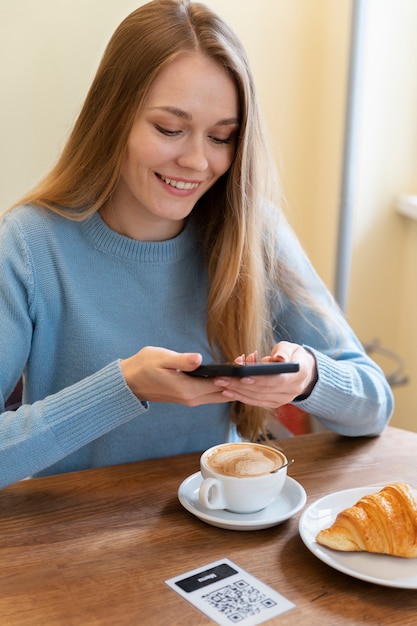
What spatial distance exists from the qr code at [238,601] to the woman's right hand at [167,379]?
0.29 meters

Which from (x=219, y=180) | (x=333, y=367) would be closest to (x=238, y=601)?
(x=333, y=367)

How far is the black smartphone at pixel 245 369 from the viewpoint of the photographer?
1.02 m

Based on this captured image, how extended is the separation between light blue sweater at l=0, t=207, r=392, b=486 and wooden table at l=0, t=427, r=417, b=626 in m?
0.13

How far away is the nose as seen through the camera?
4.32ft

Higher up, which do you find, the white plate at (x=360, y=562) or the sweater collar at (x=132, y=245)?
the sweater collar at (x=132, y=245)

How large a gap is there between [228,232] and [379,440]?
1.47ft

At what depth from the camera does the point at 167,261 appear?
1461mm

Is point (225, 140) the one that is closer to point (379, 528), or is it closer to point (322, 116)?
point (379, 528)

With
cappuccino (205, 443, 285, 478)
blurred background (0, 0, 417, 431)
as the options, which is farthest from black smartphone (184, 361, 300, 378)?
blurred background (0, 0, 417, 431)

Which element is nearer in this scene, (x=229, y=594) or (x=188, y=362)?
(x=229, y=594)

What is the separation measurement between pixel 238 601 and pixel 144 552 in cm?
15

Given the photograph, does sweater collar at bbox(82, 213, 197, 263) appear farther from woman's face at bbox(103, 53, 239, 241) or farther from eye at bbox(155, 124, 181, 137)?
eye at bbox(155, 124, 181, 137)

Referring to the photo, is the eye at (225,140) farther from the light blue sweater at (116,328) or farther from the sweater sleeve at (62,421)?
the sweater sleeve at (62,421)

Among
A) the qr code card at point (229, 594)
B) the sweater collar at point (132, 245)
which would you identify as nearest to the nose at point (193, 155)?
the sweater collar at point (132, 245)
